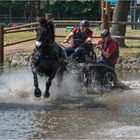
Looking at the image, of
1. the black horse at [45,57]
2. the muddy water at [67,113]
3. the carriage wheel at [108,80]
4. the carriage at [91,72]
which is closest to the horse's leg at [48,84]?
the black horse at [45,57]

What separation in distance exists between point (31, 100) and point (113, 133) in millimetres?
3714

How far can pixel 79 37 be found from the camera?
531 inches

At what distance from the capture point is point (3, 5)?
205ft

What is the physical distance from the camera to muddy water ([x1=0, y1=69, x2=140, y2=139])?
878cm

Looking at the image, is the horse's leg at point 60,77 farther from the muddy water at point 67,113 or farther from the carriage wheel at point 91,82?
the carriage wheel at point 91,82

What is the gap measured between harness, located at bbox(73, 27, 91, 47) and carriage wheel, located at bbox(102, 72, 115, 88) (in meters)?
1.06

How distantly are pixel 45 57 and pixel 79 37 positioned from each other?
2.04 metres

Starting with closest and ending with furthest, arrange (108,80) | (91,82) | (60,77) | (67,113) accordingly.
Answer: (67,113) → (60,77) → (91,82) → (108,80)

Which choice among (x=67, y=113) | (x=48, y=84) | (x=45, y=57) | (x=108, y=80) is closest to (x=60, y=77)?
(x=48, y=84)

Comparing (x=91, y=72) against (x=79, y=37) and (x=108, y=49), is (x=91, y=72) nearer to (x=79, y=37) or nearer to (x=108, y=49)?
(x=108, y=49)

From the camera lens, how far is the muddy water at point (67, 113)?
8.78m

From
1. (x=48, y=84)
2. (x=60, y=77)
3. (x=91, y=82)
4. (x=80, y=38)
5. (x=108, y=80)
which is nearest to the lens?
(x=48, y=84)

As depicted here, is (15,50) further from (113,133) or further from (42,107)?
(113,133)

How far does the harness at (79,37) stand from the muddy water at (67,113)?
1073 mm
